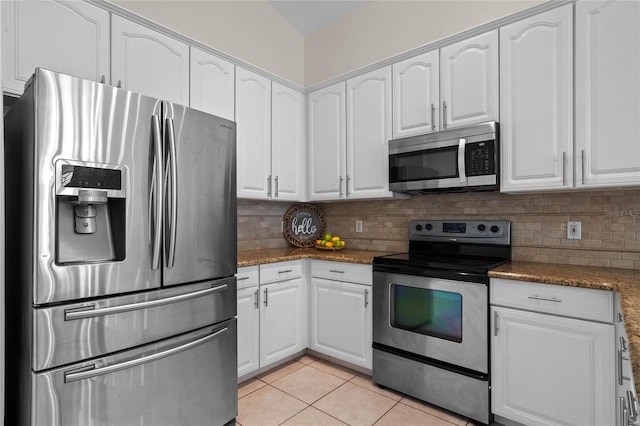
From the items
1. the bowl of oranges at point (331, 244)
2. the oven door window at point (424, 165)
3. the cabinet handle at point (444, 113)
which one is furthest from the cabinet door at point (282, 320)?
the cabinet handle at point (444, 113)

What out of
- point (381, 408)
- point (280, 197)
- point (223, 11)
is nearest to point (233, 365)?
point (381, 408)

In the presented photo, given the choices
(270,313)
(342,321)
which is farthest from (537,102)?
(270,313)

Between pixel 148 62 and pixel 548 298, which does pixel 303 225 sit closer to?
pixel 148 62

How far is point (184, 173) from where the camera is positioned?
1671 millimetres

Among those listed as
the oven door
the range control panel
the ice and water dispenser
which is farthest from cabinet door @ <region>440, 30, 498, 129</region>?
the ice and water dispenser

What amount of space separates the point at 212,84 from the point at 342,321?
1.95m

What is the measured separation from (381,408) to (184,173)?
1777mm

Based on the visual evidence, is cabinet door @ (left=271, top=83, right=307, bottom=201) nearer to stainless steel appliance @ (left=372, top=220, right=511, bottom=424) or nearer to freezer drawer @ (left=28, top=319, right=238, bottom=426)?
stainless steel appliance @ (left=372, top=220, right=511, bottom=424)

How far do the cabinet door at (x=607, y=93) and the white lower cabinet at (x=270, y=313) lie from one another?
1.93 meters

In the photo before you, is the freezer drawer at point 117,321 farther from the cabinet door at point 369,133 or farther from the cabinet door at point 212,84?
the cabinet door at point 369,133

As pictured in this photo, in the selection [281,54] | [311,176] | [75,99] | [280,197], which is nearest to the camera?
[75,99]

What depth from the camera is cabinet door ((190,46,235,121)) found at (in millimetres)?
2332

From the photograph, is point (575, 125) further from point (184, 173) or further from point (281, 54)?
point (281, 54)

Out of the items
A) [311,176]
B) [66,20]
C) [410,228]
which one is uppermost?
[66,20]
